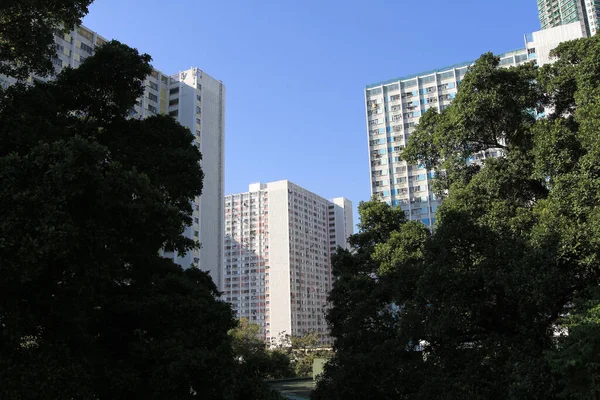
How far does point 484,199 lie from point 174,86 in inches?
1609

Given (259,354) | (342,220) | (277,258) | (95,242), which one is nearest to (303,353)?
(259,354)

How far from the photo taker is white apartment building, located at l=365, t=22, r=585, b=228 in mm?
53406

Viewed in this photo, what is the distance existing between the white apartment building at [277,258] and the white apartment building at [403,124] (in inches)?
882

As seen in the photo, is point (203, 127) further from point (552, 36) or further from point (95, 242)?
point (95, 242)

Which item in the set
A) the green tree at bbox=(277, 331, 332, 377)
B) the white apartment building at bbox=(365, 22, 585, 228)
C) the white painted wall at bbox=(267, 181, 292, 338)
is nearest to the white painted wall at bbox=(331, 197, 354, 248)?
the white painted wall at bbox=(267, 181, 292, 338)

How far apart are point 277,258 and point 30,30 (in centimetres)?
6770

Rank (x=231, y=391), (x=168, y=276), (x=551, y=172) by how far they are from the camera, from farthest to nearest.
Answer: (x=551, y=172) < (x=168, y=276) < (x=231, y=391)

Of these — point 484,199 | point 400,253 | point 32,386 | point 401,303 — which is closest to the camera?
point 32,386

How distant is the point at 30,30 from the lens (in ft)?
25.3

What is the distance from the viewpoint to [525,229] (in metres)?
9.24

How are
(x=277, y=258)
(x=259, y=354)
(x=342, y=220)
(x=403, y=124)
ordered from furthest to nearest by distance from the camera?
(x=342, y=220), (x=277, y=258), (x=403, y=124), (x=259, y=354)

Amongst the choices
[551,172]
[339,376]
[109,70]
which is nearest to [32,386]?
[109,70]

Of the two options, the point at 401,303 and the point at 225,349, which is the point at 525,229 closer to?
the point at 401,303

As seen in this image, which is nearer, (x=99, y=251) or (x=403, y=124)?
(x=99, y=251)
